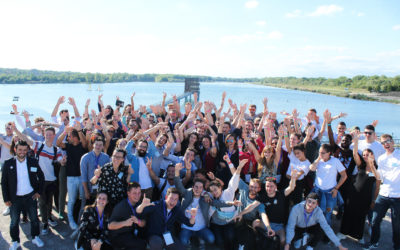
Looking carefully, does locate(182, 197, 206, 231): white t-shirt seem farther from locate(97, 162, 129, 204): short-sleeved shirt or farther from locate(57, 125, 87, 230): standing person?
locate(57, 125, 87, 230): standing person

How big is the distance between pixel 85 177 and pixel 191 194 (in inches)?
72.1

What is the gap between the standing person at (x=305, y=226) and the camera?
14.5 ft

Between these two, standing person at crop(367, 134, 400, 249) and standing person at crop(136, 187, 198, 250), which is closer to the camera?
standing person at crop(136, 187, 198, 250)

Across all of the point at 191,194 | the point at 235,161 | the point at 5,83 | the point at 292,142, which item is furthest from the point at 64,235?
the point at 5,83

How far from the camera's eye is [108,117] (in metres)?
7.95

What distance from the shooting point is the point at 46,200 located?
194 inches

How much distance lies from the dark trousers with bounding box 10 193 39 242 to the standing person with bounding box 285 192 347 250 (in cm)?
402

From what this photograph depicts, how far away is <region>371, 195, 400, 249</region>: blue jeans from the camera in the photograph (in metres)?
4.51

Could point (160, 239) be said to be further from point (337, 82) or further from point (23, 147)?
point (337, 82)

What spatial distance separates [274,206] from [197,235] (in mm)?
1343

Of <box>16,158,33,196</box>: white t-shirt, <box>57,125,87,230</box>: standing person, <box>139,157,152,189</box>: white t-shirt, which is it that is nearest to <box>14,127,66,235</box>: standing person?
<box>57,125,87,230</box>: standing person

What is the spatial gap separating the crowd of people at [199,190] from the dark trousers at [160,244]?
19mm

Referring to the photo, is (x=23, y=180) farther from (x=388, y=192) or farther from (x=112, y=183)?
(x=388, y=192)

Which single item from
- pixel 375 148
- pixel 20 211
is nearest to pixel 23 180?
pixel 20 211
